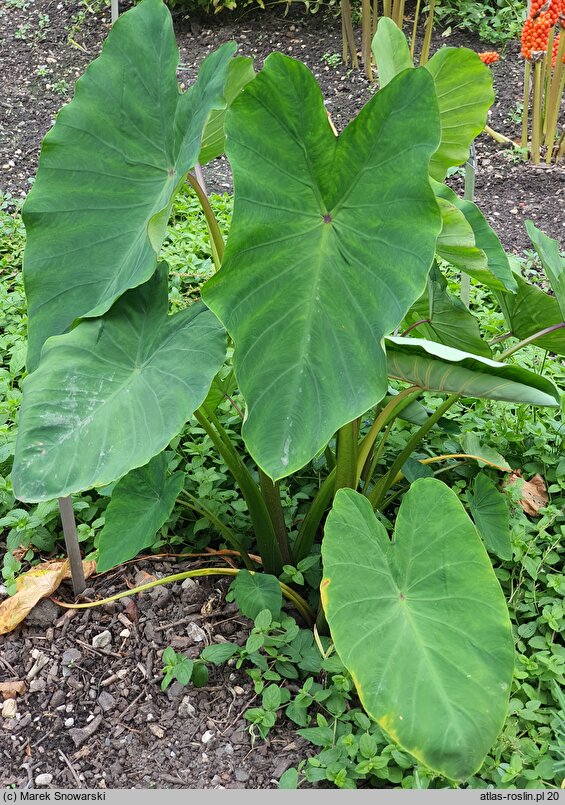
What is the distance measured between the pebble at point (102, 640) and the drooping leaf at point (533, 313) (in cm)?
103

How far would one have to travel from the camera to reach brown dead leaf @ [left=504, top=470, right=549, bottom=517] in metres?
1.77

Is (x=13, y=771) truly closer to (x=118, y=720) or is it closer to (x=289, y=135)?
(x=118, y=720)

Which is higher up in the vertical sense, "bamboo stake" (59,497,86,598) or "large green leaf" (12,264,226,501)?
"large green leaf" (12,264,226,501)

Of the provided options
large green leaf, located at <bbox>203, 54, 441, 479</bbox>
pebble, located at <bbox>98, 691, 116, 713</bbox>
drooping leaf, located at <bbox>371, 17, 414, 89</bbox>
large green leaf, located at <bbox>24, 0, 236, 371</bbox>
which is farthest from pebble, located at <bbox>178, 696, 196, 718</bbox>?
drooping leaf, located at <bbox>371, 17, 414, 89</bbox>

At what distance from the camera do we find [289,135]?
3.77 ft

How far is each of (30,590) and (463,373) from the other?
38.4 inches

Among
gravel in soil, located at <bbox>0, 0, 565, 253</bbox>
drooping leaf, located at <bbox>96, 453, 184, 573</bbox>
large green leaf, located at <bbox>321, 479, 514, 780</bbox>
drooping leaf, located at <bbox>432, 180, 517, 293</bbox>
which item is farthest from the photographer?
gravel in soil, located at <bbox>0, 0, 565, 253</bbox>

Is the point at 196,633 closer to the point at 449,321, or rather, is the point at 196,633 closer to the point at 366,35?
the point at 449,321

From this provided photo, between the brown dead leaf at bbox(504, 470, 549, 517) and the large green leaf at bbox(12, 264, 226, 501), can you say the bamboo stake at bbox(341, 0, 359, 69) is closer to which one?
the brown dead leaf at bbox(504, 470, 549, 517)

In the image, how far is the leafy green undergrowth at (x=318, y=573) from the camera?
1259mm

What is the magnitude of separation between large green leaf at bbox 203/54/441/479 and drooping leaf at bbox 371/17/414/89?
0.55 m

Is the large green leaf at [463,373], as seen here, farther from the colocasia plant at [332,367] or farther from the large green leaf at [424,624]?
the large green leaf at [424,624]

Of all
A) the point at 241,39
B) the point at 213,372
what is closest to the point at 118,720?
the point at 213,372

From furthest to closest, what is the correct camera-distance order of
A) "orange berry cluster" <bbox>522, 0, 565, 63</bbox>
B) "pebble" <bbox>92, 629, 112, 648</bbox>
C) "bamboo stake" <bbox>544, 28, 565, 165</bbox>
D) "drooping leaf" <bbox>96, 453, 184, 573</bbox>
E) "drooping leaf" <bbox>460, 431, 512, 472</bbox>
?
1. "bamboo stake" <bbox>544, 28, 565, 165</bbox>
2. "orange berry cluster" <bbox>522, 0, 565, 63</bbox>
3. "drooping leaf" <bbox>460, 431, 512, 472</bbox>
4. "pebble" <bbox>92, 629, 112, 648</bbox>
5. "drooping leaf" <bbox>96, 453, 184, 573</bbox>
